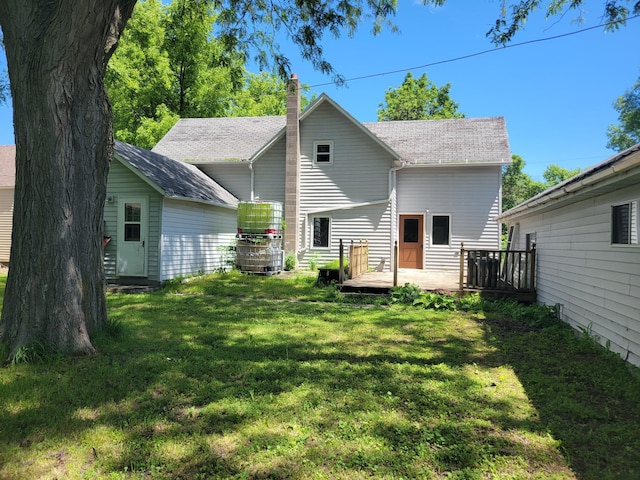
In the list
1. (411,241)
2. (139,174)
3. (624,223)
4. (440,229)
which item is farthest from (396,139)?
(624,223)

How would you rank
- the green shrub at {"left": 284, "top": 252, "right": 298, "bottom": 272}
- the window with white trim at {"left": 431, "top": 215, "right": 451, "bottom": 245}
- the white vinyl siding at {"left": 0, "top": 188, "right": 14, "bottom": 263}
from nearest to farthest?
the green shrub at {"left": 284, "top": 252, "right": 298, "bottom": 272} → the window with white trim at {"left": 431, "top": 215, "right": 451, "bottom": 245} → the white vinyl siding at {"left": 0, "top": 188, "right": 14, "bottom": 263}

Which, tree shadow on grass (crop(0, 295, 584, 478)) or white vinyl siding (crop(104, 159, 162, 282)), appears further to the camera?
white vinyl siding (crop(104, 159, 162, 282))

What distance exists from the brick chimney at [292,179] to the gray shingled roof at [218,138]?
2330mm

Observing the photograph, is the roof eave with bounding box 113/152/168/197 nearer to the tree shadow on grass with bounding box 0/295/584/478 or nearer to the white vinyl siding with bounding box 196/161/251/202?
the white vinyl siding with bounding box 196/161/251/202

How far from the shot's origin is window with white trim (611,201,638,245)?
16.1 ft

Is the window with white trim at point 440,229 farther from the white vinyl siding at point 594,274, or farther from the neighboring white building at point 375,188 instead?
the white vinyl siding at point 594,274

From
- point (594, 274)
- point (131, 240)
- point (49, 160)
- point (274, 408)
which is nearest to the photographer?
point (274, 408)

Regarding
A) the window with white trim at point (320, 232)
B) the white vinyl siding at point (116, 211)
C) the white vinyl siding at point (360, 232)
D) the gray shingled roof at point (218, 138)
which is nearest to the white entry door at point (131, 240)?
the white vinyl siding at point (116, 211)

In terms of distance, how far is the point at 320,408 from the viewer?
3.55 meters

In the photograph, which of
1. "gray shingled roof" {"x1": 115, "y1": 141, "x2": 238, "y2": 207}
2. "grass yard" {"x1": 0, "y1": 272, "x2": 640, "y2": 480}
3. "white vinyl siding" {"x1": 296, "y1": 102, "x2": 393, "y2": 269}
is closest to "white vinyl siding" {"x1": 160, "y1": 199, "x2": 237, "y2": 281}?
"gray shingled roof" {"x1": 115, "y1": 141, "x2": 238, "y2": 207}

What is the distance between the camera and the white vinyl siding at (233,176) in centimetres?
1673

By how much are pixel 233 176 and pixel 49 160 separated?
12.5m

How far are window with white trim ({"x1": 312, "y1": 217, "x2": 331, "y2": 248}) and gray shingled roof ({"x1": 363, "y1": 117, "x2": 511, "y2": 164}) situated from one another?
4081 millimetres

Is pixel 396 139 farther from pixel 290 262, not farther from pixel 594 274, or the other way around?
pixel 594 274
